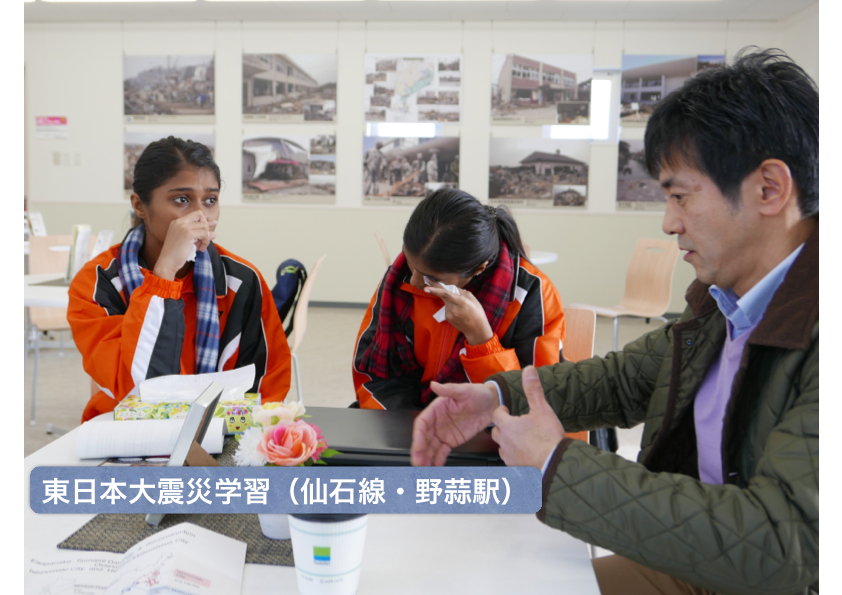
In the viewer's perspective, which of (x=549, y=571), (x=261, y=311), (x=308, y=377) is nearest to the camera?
(x=549, y=571)

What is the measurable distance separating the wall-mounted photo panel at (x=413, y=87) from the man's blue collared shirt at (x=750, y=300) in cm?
516

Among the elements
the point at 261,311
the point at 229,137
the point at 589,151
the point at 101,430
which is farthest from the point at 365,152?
the point at 101,430

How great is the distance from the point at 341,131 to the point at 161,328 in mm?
4748

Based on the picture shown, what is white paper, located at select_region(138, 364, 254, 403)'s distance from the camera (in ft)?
3.66

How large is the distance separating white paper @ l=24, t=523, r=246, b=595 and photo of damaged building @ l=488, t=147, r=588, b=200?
211 inches

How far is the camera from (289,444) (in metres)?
0.73

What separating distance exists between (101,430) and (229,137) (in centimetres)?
534

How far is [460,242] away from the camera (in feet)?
4.64

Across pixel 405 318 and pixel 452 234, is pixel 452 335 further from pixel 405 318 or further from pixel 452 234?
pixel 452 234

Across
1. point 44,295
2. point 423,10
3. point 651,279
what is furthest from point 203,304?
point 423,10

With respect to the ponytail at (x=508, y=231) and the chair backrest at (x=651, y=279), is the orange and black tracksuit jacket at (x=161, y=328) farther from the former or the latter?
the chair backrest at (x=651, y=279)

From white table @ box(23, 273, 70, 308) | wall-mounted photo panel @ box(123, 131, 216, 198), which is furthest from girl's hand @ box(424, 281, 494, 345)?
wall-mounted photo panel @ box(123, 131, 216, 198)

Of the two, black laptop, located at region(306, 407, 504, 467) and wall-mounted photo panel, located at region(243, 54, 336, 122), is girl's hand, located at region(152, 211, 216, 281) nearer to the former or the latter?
black laptop, located at region(306, 407, 504, 467)

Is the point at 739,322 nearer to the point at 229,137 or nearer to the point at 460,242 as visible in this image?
the point at 460,242
